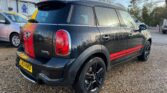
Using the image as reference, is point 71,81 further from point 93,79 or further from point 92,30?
point 92,30

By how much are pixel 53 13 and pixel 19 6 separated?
1506cm

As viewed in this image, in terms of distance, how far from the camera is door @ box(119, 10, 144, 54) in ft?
14.2

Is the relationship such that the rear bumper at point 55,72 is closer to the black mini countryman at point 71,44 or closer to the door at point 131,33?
the black mini countryman at point 71,44

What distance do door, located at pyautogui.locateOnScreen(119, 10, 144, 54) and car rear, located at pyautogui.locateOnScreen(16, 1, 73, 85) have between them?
1.80 metres

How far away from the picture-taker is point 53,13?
3.05 m

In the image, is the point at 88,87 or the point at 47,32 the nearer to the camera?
the point at 47,32

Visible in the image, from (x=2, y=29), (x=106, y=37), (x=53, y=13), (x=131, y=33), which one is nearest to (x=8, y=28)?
(x=2, y=29)

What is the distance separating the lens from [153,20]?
35.7 meters

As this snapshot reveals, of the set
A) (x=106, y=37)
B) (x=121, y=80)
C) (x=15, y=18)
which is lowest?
(x=121, y=80)

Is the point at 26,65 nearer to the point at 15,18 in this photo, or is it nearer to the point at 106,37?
the point at 106,37

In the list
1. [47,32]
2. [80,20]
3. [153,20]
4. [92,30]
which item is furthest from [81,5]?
[153,20]

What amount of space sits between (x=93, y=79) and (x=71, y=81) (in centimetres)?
61

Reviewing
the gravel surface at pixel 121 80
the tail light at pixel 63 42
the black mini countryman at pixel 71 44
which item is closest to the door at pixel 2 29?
the gravel surface at pixel 121 80

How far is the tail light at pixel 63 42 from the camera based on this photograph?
271 centimetres
